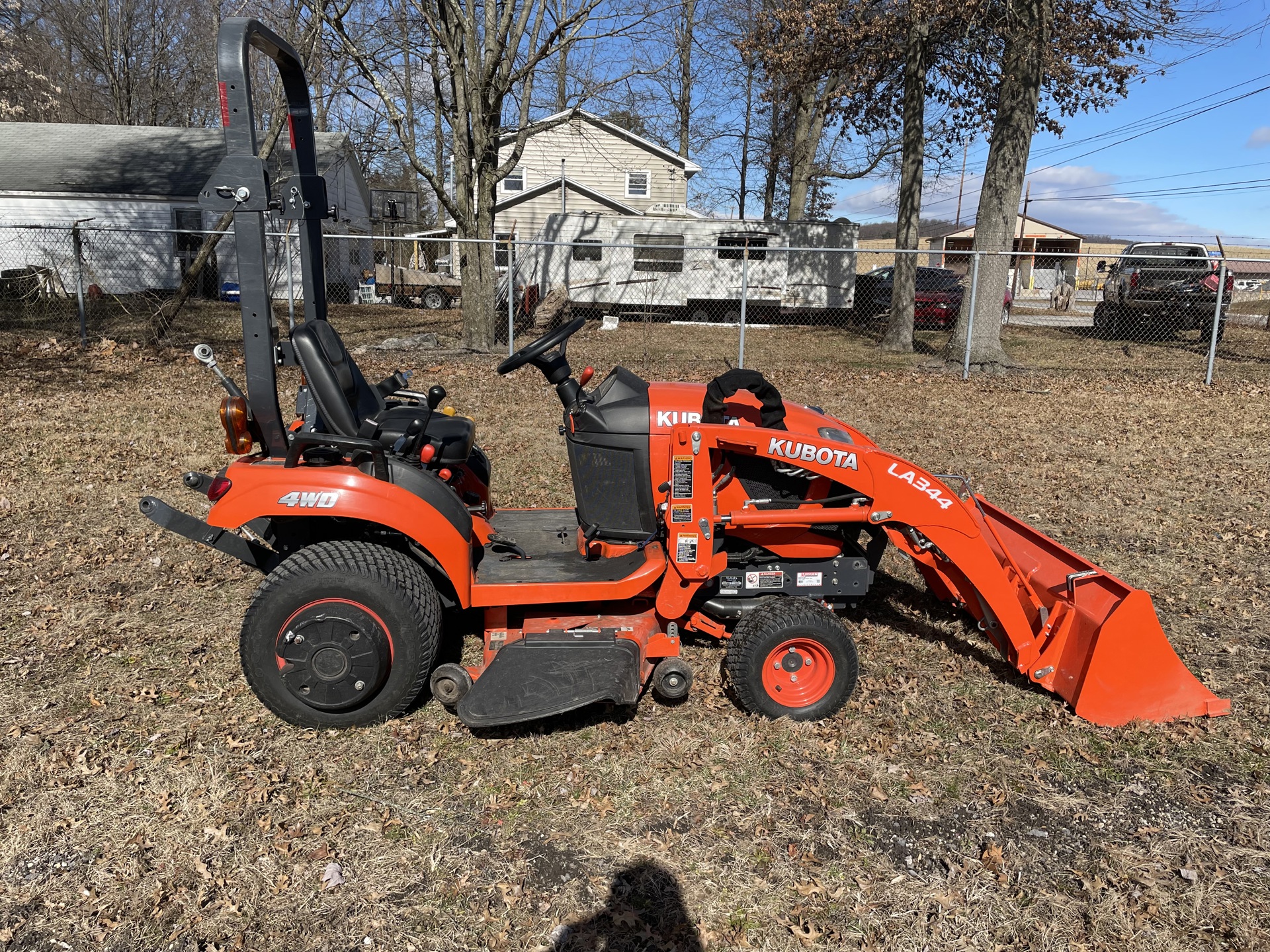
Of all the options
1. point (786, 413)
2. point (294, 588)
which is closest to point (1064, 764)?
point (786, 413)

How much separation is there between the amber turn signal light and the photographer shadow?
2.18m

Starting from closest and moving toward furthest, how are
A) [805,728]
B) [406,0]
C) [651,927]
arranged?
[651,927]
[805,728]
[406,0]

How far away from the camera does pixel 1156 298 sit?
52.6 feet

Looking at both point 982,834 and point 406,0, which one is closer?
point 982,834

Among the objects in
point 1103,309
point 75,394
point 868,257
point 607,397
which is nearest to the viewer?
point 607,397

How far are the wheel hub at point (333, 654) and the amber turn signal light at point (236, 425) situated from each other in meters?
0.77

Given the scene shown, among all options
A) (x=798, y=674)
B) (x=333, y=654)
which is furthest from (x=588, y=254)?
(x=333, y=654)

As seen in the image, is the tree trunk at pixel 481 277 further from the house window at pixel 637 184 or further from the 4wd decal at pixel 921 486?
the house window at pixel 637 184

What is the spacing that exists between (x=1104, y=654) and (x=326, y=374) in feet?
10.7

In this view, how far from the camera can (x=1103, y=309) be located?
17625mm

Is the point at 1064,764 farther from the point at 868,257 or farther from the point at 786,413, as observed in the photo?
the point at 868,257

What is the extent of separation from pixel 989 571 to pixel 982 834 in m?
1.02

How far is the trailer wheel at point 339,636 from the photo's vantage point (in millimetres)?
3242

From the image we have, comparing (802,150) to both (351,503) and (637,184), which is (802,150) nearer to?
(637,184)
